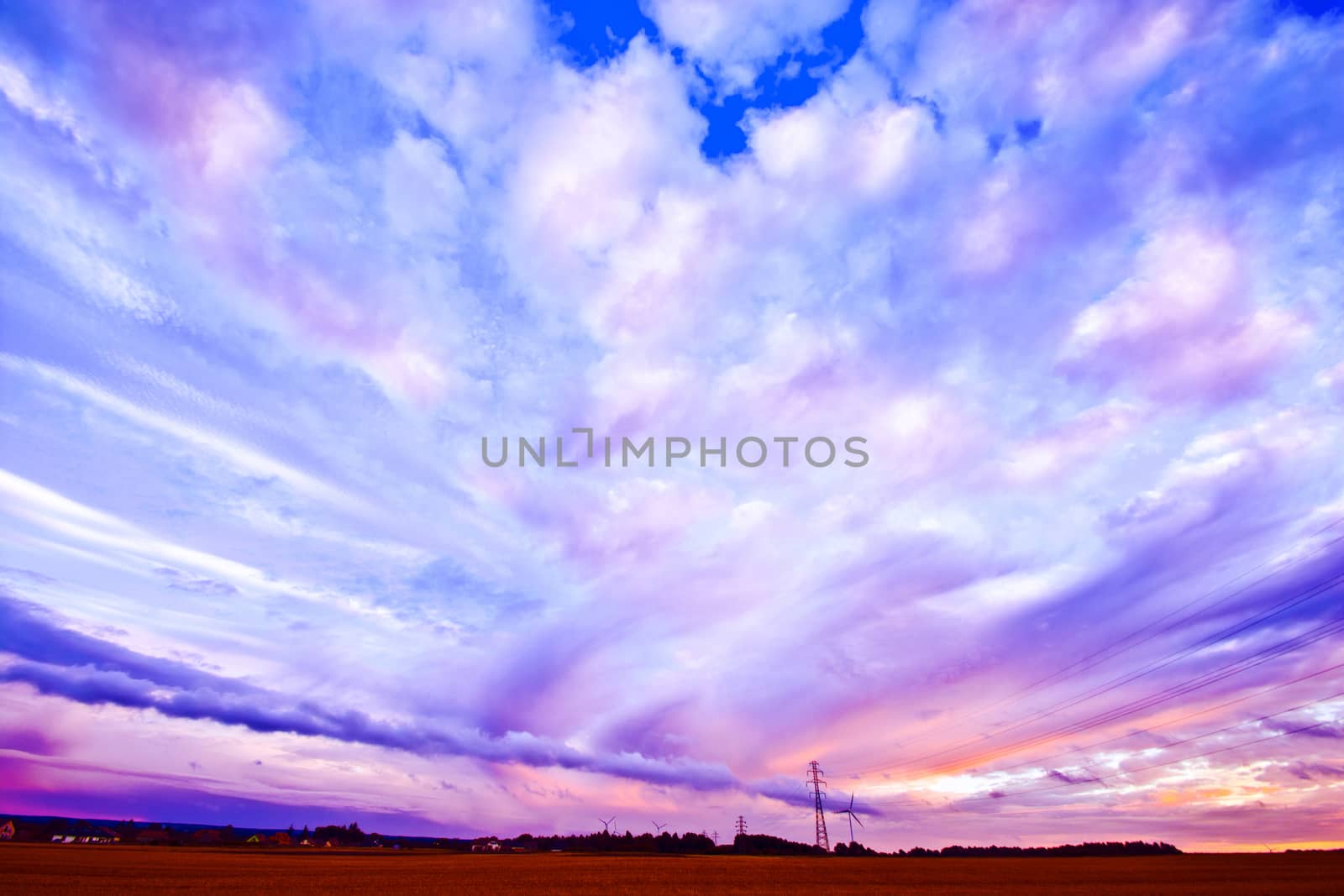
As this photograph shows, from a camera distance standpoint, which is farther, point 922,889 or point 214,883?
Result: point 922,889

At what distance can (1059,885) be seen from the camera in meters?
80.9

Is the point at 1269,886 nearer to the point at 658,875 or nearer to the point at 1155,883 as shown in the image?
the point at 1155,883

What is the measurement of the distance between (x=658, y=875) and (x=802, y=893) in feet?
88.5

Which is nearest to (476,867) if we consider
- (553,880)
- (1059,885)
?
(553,880)

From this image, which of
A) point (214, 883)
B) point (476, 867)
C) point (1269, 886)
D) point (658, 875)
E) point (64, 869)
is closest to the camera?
point (214, 883)

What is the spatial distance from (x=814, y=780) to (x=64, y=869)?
13831 centimetres

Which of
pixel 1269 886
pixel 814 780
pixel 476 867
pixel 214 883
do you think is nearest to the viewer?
pixel 214 883

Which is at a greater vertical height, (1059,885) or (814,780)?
(814,780)

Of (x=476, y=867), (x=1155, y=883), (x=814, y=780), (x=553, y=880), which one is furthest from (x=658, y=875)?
(x=814, y=780)

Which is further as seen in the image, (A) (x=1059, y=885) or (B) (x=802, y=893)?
(A) (x=1059, y=885)

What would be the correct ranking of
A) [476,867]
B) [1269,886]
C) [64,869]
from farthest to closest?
[476,867] → [64,869] → [1269,886]

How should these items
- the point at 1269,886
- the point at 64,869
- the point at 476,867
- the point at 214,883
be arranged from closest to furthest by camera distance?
the point at 214,883 < the point at 1269,886 < the point at 64,869 < the point at 476,867

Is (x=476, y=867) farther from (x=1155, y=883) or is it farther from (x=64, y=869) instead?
(x=1155, y=883)

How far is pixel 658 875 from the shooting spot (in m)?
90.5
